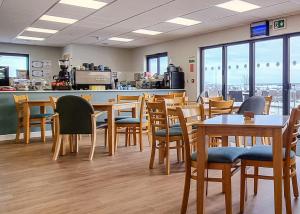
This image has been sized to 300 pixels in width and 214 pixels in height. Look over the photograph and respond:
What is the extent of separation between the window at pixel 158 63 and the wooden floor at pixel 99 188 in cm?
625

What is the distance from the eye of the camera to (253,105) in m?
3.86

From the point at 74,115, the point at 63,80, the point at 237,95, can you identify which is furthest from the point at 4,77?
the point at 237,95

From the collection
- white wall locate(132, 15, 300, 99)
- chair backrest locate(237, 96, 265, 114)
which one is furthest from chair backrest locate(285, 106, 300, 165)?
white wall locate(132, 15, 300, 99)

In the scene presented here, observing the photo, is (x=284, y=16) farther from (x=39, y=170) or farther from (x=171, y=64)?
(x=39, y=170)

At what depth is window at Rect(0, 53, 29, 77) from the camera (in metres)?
10.5

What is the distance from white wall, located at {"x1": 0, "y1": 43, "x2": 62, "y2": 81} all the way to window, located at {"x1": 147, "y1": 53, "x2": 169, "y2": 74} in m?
3.36

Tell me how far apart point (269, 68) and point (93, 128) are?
4.68 m

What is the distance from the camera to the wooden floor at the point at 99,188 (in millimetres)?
2592

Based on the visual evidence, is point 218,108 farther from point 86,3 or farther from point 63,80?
point 63,80

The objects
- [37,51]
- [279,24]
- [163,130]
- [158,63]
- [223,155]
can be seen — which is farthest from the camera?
[37,51]

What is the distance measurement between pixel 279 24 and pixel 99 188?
540cm

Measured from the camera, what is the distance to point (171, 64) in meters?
9.24

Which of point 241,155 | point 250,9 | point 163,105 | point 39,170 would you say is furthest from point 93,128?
point 250,9

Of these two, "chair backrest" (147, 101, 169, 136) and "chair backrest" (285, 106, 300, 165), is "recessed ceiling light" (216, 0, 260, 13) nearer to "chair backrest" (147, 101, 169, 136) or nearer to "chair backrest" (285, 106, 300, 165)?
"chair backrest" (147, 101, 169, 136)
